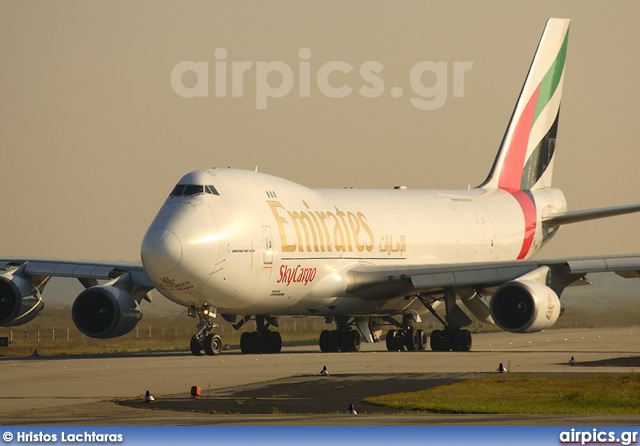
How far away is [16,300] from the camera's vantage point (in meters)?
32.9

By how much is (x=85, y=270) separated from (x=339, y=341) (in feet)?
25.7

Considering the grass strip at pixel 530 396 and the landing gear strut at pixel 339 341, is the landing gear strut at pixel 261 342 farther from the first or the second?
the grass strip at pixel 530 396

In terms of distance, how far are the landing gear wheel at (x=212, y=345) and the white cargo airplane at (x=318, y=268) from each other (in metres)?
0.03

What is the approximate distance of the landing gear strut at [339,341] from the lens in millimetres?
34438

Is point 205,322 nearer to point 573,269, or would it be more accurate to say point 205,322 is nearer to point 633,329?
point 573,269

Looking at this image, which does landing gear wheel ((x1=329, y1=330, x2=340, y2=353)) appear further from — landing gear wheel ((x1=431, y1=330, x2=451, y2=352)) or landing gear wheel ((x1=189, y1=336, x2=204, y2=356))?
landing gear wheel ((x1=189, y1=336, x2=204, y2=356))

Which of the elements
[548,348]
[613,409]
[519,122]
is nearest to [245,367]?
[613,409]

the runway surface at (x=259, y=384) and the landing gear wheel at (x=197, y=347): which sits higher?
the landing gear wheel at (x=197, y=347)

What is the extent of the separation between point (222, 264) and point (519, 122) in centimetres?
2083

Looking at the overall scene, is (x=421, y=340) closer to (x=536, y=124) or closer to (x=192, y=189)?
(x=192, y=189)

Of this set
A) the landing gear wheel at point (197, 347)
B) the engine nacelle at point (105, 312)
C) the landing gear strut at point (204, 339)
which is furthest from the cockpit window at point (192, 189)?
the engine nacelle at point (105, 312)

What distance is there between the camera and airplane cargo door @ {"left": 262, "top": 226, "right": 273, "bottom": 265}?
29.7 meters

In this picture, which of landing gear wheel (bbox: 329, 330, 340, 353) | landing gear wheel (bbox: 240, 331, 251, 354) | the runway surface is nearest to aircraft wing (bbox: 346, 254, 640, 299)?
landing gear wheel (bbox: 329, 330, 340, 353)

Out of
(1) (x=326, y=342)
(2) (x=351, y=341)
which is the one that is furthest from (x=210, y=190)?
(2) (x=351, y=341)
